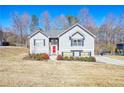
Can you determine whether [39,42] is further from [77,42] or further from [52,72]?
[77,42]

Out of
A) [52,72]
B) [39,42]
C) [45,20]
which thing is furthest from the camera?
[39,42]

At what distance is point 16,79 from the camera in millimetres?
5156

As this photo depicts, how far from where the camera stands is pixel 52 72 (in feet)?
19.4

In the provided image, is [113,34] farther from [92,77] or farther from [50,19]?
[50,19]

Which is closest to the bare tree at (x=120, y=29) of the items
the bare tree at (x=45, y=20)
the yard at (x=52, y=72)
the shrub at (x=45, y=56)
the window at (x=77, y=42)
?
the yard at (x=52, y=72)

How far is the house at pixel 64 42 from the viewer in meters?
6.28

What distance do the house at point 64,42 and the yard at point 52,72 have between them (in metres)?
0.33

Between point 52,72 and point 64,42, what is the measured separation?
1104 millimetres

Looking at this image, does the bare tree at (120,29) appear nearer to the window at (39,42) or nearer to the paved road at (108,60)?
the paved road at (108,60)

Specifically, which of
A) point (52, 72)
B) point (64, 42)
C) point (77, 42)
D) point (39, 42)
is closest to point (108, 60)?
point (77, 42)

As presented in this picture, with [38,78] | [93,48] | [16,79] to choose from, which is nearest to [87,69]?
[93,48]

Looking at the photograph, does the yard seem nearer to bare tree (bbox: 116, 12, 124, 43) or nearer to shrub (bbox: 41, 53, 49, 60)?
shrub (bbox: 41, 53, 49, 60)
